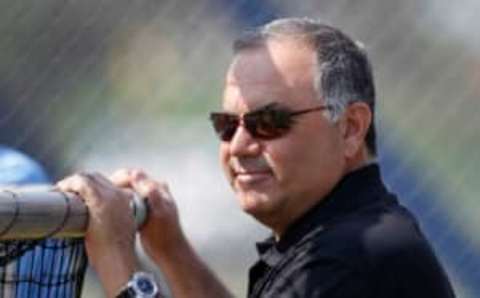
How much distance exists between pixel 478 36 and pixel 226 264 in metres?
0.93

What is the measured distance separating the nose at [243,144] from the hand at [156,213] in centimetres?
14

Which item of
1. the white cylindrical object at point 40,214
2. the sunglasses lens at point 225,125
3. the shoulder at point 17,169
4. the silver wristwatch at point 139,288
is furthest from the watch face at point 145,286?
the shoulder at point 17,169

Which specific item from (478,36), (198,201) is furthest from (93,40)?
(478,36)

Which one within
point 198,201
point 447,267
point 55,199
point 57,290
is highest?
point 55,199

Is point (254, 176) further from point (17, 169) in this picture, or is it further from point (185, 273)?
point (17, 169)

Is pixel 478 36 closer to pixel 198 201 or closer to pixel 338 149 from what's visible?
pixel 198 201

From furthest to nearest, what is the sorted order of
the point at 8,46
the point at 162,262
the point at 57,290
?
the point at 8,46 < the point at 162,262 < the point at 57,290

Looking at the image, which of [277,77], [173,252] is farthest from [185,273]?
[277,77]

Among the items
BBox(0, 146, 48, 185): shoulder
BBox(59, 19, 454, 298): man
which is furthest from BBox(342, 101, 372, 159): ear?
BBox(0, 146, 48, 185): shoulder

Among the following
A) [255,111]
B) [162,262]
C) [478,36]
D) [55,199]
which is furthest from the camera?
[478,36]

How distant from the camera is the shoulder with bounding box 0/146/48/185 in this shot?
2791 mm

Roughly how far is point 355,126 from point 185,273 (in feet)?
1.43

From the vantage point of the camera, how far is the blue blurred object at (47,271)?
83.1 inches

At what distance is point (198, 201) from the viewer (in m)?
3.68
